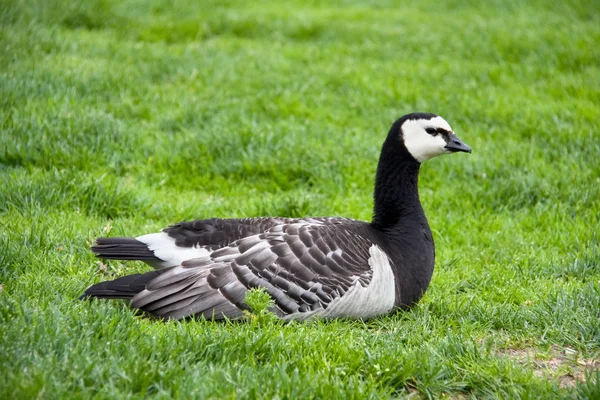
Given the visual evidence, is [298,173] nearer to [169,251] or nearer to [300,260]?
[169,251]

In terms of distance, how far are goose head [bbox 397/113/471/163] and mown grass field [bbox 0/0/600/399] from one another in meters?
1.07

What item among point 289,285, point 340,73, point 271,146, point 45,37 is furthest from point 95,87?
point 289,285

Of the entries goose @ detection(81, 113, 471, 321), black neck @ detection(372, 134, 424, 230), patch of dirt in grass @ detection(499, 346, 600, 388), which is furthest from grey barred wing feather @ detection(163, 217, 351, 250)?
patch of dirt in grass @ detection(499, 346, 600, 388)

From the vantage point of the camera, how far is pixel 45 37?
10.0 m

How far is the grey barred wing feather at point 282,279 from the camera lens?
4625 mm

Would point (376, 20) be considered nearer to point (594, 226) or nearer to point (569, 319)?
point (594, 226)

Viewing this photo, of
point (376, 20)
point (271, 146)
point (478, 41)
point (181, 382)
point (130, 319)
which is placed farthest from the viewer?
point (376, 20)

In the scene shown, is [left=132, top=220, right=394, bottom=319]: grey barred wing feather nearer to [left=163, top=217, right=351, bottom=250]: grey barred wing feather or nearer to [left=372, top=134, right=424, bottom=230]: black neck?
[left=163, top=217, right=351, bottom=250]: grey barred wing feather

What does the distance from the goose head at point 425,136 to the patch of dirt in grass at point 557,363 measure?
182 cm

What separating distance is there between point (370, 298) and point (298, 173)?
10.3 feet

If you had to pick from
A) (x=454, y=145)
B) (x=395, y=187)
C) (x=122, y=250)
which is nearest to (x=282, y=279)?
(x=122, y=250)

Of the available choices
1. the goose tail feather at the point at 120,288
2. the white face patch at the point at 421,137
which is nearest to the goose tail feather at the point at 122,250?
the goose tail feather at the point at 120,288

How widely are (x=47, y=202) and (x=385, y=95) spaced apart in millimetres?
4803

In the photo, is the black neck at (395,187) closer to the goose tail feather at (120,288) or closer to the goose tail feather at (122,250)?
the goose tail feather at (122,250)
